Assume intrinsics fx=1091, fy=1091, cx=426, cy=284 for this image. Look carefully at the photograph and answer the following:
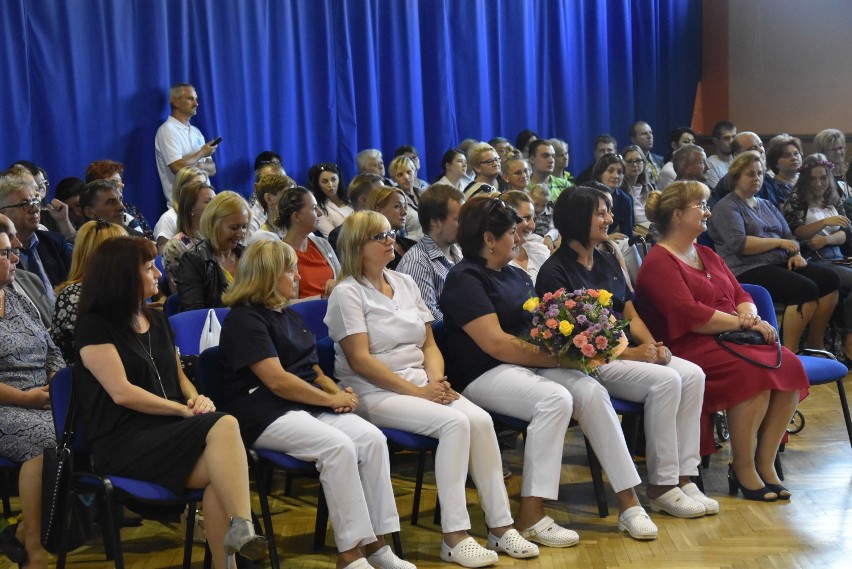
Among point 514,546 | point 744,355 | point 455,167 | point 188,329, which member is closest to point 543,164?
point 455,167

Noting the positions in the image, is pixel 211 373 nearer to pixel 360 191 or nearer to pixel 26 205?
pixel 26 205

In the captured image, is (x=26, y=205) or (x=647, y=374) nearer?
(x=647, y=374)

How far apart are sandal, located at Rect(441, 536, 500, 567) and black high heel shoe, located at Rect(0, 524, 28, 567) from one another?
1.33m

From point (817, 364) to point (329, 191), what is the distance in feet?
10.7

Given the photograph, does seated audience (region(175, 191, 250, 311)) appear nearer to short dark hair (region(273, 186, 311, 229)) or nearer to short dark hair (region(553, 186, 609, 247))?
short dark hair (region(273, 186, 311, 229))

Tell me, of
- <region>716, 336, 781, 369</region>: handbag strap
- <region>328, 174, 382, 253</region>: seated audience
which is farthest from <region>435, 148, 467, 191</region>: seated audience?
<region>716, 336, 781, 369</region>: handbag strap

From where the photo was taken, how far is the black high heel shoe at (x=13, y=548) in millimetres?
3316

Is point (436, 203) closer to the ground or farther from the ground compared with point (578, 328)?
farther from the ground

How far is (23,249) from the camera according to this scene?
4652 mm

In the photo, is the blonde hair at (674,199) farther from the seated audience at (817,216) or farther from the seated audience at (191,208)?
the seated audience at (817,216)

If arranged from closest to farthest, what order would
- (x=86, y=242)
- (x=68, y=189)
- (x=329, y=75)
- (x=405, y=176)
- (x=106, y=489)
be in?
(x=106, y=489) → (x=86, y=242) → (x=68, y=189) → (x=405, y=176) → (x=329, y=75)

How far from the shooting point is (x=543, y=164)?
7758 millimetres

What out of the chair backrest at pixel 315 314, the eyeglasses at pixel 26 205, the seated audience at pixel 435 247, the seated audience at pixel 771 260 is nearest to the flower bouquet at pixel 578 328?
the seated audience at pixel 435 247

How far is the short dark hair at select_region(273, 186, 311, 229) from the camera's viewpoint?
16.5 feet
